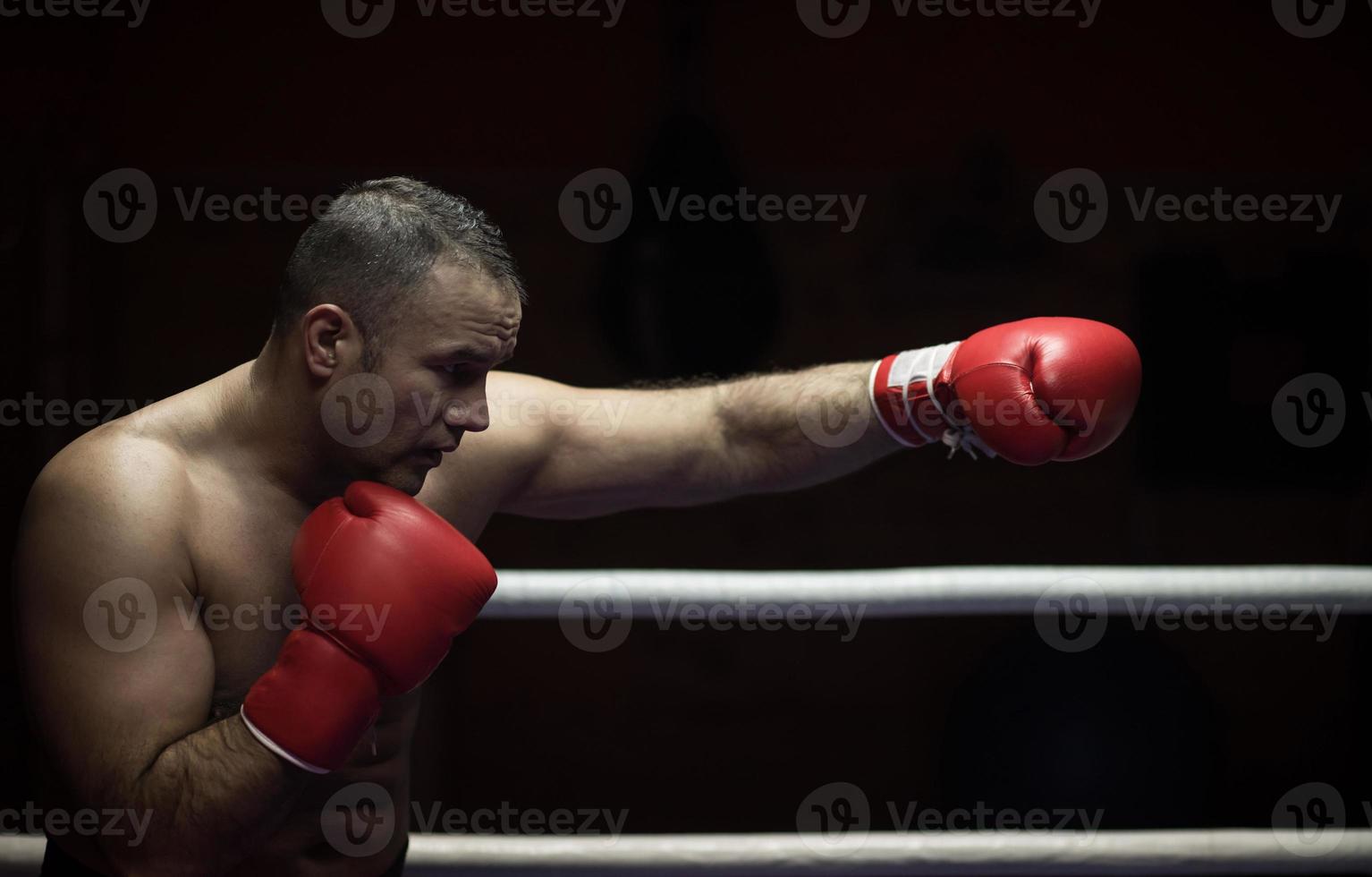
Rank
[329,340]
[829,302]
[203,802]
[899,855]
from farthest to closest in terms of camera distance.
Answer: [829,302]
[899,855]
[329,340]
[203,802]

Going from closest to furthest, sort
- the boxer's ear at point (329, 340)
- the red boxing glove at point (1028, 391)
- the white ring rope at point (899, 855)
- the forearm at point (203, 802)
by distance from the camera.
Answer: the forearm at point (203, 802), the boxer's ear at point (329, 340), the red boxing glove at point (1028, 391), the white ring rope at point (899, 855)

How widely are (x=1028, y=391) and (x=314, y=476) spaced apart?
78 cm

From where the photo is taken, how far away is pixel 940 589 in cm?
138

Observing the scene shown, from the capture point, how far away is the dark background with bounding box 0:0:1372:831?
110 inches

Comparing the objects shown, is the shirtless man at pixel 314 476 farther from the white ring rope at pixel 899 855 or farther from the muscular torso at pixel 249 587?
the white ring rope at pixel 899 855

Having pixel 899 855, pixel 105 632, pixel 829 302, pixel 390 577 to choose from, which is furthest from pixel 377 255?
pixel 829 302

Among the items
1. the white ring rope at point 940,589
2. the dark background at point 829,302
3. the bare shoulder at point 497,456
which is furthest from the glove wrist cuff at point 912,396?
the dark background at point 829,302

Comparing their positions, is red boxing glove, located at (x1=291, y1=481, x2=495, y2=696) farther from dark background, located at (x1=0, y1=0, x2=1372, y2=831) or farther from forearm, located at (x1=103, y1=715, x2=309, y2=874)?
dark background, located at (x1=0, y1=0, x2=1372, y2=831)

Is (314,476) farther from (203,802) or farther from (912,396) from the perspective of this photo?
(912,396)

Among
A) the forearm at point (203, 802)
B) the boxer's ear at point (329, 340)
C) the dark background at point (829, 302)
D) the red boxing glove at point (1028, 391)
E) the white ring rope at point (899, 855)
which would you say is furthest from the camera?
the dark background at point (829, 302)

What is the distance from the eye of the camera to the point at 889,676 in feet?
10.0

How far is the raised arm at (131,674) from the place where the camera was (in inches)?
39.1

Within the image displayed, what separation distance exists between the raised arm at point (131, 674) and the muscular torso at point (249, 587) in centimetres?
3

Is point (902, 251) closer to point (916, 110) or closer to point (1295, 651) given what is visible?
point (916, 110)
